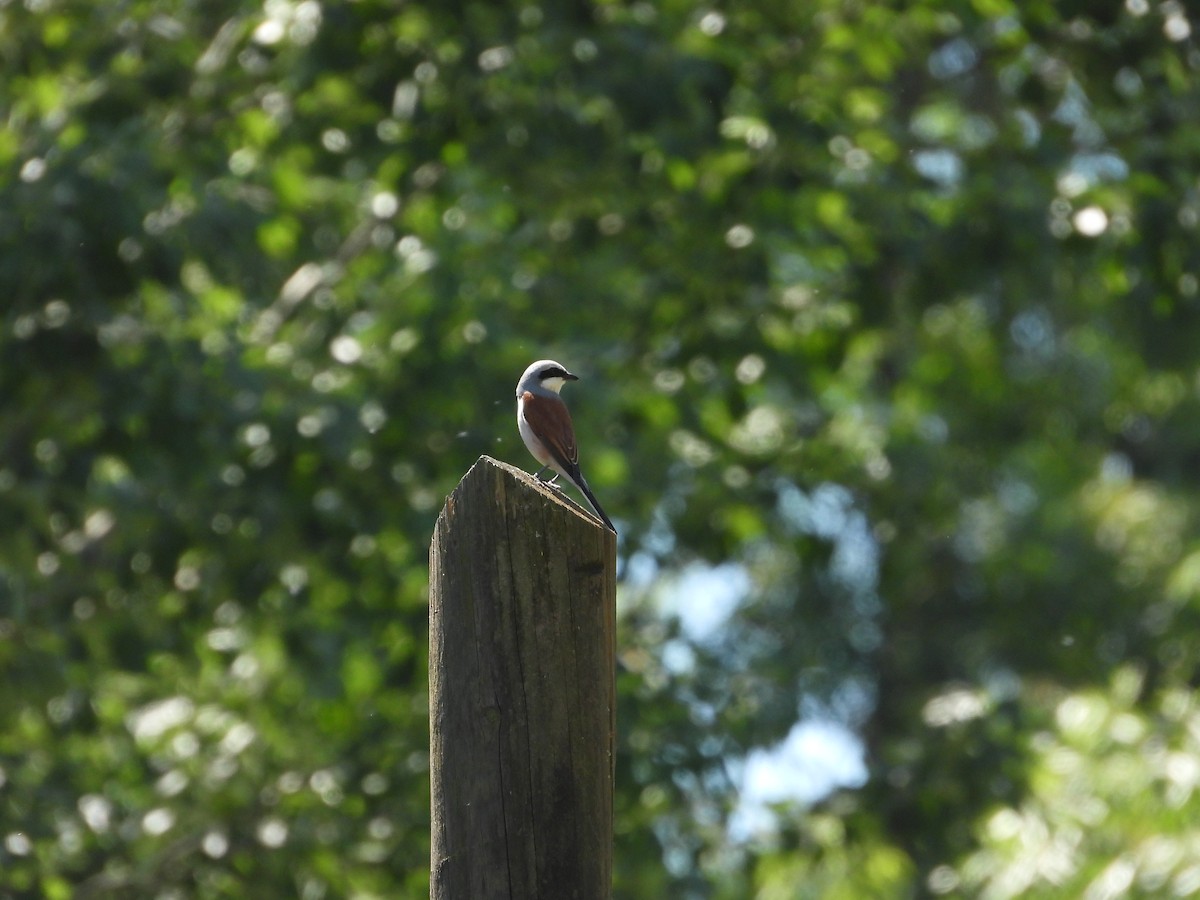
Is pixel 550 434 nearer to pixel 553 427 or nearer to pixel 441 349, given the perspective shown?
pixel 553 427

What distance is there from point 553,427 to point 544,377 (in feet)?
3.22

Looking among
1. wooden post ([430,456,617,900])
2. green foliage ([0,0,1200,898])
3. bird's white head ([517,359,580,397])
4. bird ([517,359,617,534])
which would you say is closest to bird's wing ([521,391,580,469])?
bird ([517,359,617,534])

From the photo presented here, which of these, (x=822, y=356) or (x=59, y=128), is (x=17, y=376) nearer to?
(x=59, y=128)

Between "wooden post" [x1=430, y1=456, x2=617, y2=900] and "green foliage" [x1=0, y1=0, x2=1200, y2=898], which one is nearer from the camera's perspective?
"wooden post" [x1=430, y1=456, x2=617, y2=900]

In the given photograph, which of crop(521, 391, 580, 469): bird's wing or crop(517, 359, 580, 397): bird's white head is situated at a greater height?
crop(521, 391, 580, 469): bird's wing

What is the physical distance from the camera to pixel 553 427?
5.70m

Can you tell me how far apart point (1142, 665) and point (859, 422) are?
3578mm

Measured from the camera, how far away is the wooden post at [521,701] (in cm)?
301

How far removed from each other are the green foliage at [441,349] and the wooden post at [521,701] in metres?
4.25

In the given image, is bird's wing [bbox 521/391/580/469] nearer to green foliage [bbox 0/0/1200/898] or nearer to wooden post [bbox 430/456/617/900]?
green foliage [bbox 0/0/1200/898]

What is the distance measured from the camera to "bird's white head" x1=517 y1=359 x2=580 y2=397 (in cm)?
652

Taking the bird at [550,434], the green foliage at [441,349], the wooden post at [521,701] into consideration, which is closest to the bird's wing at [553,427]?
the bird at [550,434]

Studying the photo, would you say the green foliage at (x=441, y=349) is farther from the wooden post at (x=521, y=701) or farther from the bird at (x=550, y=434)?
the wooden post at (x=521, y=701)

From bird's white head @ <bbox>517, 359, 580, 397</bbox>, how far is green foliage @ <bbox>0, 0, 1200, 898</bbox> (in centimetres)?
121
